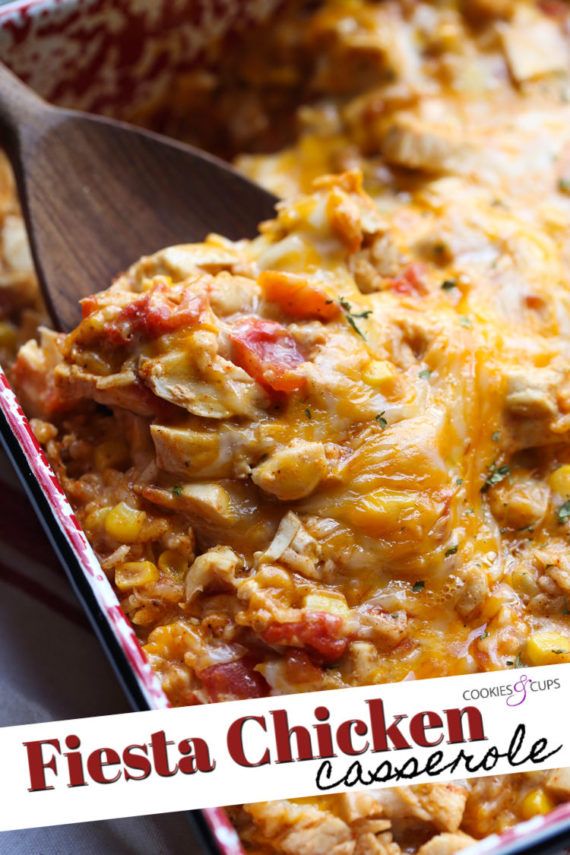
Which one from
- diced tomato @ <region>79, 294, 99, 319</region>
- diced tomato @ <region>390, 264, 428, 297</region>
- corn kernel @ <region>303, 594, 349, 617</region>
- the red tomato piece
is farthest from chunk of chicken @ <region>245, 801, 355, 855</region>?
the red tomato piece

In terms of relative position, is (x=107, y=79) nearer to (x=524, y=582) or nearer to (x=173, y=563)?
(x=173, y=563)

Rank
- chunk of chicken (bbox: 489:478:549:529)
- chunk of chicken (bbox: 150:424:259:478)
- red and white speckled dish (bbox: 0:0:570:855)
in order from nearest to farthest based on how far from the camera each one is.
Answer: red and white speckled dish (bbox: 0:0:570:855) → chunk of chicken (bbox: 150:424:259:478) → chunk of chicken (bbox: 489:478:549:529)

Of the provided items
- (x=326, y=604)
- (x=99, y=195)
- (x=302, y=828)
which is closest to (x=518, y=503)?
(x=326, y=604)

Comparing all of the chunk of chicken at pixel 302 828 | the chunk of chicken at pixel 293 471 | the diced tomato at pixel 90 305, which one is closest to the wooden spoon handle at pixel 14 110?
the diced tomato at pixel 90 305

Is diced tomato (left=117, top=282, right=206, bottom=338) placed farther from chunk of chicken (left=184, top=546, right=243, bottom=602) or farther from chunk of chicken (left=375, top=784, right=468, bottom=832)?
chunk of chicken (left=375, top=784, right=468, bottom=832)

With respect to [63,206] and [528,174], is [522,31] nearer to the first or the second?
[528,174]

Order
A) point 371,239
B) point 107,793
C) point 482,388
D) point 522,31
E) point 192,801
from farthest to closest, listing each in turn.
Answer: point 522,31
point 371,239
point 482,388
point 107,793
point 192,801

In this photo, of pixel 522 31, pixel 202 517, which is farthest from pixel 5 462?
pixel 522 31
